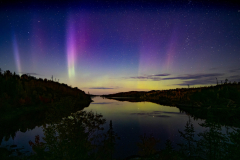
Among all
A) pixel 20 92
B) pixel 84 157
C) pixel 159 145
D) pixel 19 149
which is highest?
pixel 20 92

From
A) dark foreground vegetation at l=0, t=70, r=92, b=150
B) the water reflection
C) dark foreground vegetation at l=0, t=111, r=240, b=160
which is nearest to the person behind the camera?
dark foreground vegetation at l=0, t=111, r=240, b=160

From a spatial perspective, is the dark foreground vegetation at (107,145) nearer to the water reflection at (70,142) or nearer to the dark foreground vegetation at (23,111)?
the water reflection at (70,142)

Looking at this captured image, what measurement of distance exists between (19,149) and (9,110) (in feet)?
143

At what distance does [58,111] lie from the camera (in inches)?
729

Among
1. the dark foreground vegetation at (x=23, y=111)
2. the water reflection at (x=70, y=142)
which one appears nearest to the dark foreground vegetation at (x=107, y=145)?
the water reflection at (x=70, y=142)

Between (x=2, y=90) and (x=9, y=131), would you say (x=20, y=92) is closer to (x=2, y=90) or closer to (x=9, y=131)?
(x=2, y=90)

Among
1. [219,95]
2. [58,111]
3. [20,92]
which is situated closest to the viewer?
[58,111]

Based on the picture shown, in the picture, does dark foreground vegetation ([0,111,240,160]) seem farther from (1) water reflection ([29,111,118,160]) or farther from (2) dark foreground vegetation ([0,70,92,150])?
(2) dark foreground vegetation ([0,70,92,150])

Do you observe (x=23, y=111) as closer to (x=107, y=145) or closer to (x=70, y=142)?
(x=107, y=145)

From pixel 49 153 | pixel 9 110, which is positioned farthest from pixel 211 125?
pixel 9 110

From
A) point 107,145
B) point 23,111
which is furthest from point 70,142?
point 23,111

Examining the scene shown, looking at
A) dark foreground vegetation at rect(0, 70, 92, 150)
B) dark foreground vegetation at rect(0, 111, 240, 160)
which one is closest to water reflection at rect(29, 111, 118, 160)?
dark foreground vegetation at rect(0, 111, 240, 160)

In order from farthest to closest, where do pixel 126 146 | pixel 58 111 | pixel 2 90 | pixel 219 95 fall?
pixel 219 95
pixel 2 90
pixel 126 146
pixel 58 111

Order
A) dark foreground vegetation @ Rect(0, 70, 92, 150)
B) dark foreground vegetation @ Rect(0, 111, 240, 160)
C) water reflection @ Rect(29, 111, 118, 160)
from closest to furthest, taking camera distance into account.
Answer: dark foreground vegetation @ Rect(0, 111, 240, 160) → water reflection @ Rect(29, 111, 118, 160) → dark foreground vegetation @ Rect(0, 70, 92, 150)
